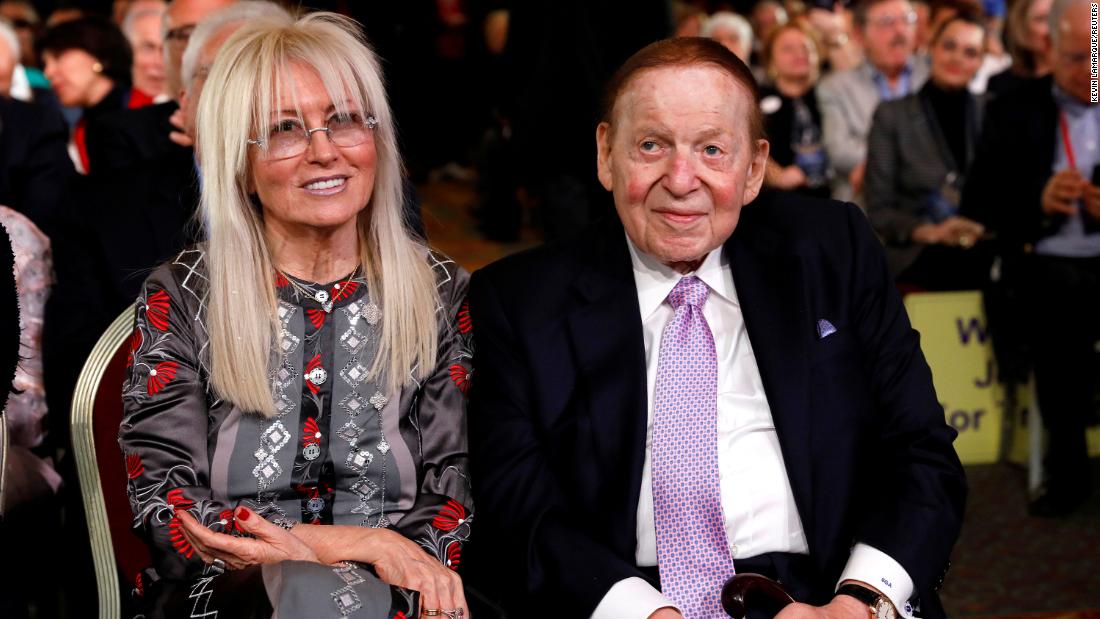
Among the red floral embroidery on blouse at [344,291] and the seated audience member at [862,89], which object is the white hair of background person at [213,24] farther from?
the seated audience member at [862,89]

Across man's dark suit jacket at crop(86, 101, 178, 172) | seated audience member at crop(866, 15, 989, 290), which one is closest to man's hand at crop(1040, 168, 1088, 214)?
seated audience member at crop(866, 15, 989, 290)

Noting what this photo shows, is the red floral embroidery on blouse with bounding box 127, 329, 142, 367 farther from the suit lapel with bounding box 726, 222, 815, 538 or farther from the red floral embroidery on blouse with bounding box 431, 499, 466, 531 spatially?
the suit lapel with bounding box 726, 222, 815, 538

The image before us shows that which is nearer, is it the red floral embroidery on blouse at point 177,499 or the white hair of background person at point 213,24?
the red floral embroidery on blouse at point 177,499

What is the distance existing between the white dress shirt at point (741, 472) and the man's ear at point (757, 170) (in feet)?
0.56

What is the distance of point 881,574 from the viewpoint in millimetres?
2113

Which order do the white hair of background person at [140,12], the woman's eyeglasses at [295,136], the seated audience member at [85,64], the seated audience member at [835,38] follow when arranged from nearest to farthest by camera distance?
the woman's eyeglasses at [295,136], the white hair of background person at [140,12], the seated audience member at [85,64], the seated audience member at [835,38]

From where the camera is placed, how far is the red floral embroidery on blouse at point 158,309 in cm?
219

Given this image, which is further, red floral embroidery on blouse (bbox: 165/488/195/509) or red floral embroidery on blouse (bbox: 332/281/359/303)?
red floral embroidery on blouse (bbox: 332/281/359/303)

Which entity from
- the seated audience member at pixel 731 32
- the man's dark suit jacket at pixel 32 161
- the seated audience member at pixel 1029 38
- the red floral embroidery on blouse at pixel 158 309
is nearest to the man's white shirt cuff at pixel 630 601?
the red floral embroidery on blouse at pixel 158 309

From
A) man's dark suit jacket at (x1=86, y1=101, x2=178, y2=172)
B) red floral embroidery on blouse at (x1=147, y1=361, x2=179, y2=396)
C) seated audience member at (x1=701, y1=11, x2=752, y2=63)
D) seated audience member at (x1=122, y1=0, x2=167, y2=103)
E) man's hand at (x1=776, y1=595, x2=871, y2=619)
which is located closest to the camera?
man's hand at (x1=776, y1=595, x2=871, y2=619)

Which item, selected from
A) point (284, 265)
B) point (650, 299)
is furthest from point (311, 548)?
point (650, 299)

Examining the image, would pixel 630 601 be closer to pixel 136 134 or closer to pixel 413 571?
pixel 413 571

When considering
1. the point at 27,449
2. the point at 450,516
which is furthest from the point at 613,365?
the point at 27,449

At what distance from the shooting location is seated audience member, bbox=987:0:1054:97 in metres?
5.73
